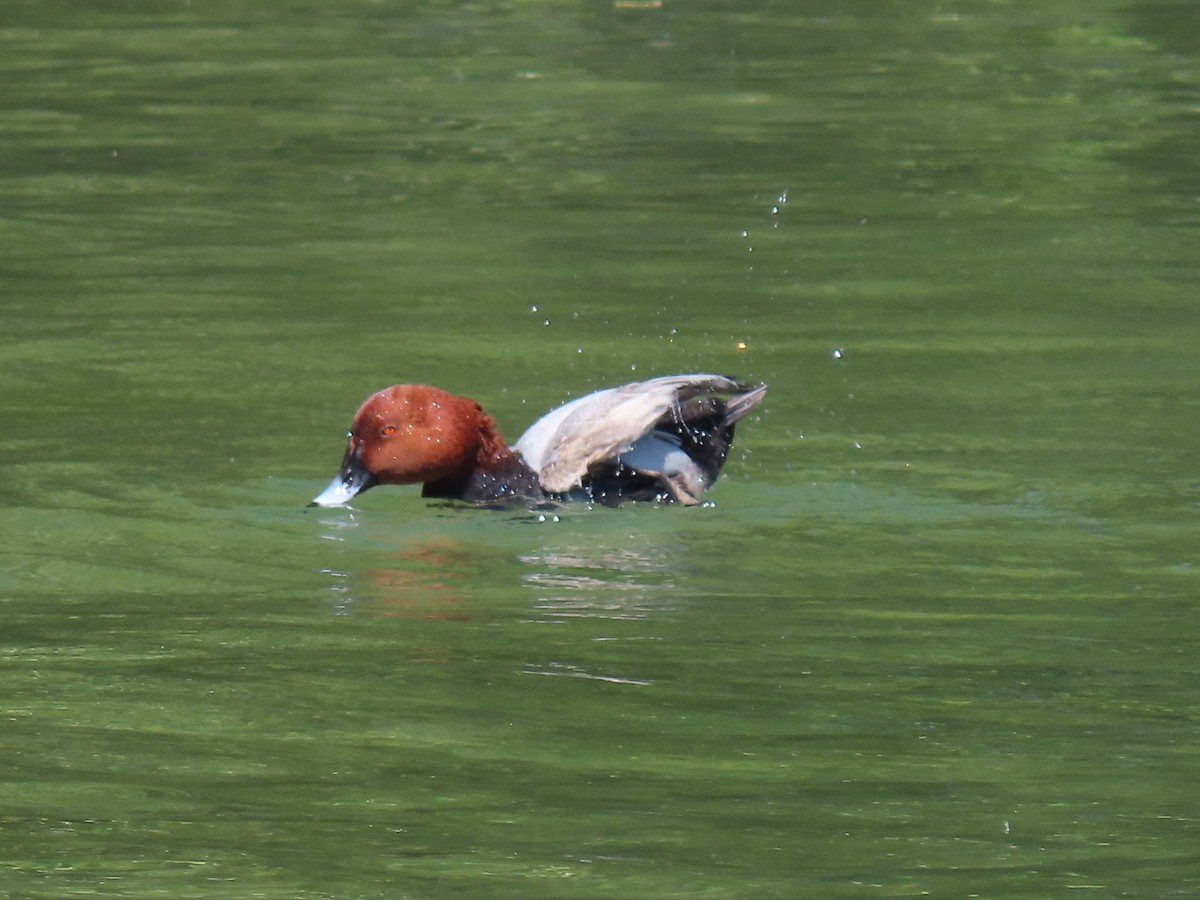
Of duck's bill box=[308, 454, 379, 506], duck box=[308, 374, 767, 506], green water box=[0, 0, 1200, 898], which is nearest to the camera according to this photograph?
green water box=[0, 0, 1200, 898]

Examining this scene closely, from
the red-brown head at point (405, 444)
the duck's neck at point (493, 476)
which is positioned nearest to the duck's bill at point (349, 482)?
the red-brown head at point (405, 444)

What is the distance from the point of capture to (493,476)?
27.2 ft

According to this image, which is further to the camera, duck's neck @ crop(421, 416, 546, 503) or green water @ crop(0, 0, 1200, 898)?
duck's neck @ crop(421, 416, 546, 503)

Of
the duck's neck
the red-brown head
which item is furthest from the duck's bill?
the duck's neck

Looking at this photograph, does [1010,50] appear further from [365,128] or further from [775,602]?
[775,602]

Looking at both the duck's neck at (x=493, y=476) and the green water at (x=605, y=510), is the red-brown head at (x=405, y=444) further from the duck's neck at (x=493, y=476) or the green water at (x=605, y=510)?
the green water at (x=605, y=510)

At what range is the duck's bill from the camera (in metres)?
8.16

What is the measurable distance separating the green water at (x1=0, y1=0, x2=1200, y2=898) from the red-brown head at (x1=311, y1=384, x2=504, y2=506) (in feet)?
0.47

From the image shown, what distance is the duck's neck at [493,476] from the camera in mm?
8242

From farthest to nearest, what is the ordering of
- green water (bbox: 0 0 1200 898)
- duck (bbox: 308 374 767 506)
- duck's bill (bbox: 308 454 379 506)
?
duck's bill (bbox: 308 454 379 506) → duck (bbox: 308 374 767 506) → green water (bbox: 0 0 1200 898)

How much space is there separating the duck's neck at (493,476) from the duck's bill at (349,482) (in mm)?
293

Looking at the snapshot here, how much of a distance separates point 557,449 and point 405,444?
51 cm

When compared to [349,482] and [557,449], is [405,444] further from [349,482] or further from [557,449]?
[557,449]

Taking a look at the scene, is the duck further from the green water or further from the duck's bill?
the green water
